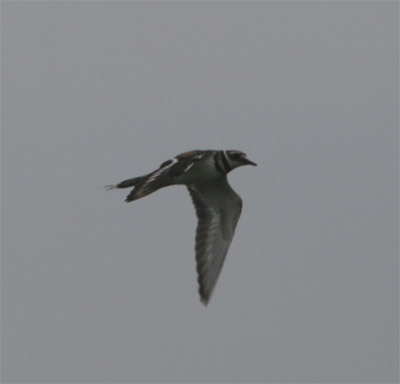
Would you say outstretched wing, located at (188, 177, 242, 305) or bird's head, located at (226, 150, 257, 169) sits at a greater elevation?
bird's head, located at (226, 150, 257, 169)

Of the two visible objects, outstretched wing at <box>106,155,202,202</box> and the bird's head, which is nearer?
outstretched wing at <box>106,155,202,202</box>

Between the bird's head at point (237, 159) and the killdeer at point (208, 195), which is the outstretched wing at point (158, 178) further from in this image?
the bird's head at point (237, 159)

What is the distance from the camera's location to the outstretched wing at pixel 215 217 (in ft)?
44.7

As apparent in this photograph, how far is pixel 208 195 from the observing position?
14211 mm

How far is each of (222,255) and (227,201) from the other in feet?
3.59

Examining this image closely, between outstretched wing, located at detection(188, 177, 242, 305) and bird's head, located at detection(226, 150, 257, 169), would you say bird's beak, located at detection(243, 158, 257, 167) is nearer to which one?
bird's head, located at detection(226, 150, 257, 169)

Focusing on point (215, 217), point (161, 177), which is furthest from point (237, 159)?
point (161, 177)

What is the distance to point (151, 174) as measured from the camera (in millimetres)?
12961

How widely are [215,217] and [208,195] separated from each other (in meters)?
0.40

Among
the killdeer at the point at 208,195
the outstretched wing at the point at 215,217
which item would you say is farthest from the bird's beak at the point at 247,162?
the outstretched wing at the point at 215,217

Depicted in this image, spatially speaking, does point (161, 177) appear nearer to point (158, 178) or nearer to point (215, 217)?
point (158, 178)

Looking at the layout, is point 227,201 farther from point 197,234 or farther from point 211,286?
point 211,286

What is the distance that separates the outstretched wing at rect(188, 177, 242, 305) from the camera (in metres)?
13.6

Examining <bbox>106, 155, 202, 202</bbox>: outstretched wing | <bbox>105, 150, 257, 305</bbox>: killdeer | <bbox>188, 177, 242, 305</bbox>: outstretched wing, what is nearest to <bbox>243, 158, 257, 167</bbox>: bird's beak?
<bbox>105, 150, 257, 305</bbox>: killdeer
